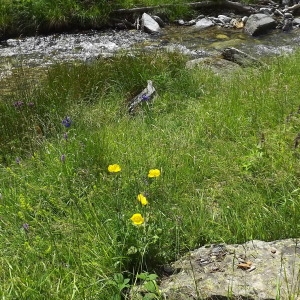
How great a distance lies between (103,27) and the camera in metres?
11.6

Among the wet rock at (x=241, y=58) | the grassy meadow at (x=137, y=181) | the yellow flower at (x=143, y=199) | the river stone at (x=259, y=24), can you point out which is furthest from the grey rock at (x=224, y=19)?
the yellow flower at (x=143, y=199)

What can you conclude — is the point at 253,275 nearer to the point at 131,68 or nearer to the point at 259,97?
the point at 259,97

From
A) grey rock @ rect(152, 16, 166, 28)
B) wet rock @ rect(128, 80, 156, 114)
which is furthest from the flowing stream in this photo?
wet rock @ rect(128, 80, 156, 114)

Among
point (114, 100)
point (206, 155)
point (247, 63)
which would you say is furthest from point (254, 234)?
point (247, 63)

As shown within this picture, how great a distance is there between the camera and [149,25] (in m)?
11.2

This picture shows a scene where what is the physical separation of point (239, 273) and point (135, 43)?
8689 millimetres

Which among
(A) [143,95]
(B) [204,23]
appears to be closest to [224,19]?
(B) [204,23]

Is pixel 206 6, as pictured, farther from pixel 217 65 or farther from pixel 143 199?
pixel 143 199

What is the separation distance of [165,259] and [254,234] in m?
0.64

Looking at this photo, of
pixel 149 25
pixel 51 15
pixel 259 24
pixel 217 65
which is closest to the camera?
pixel 217 65

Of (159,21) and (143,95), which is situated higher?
(143,95)

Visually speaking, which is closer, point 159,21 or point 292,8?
point 159,21

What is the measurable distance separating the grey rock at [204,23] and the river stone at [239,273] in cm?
992

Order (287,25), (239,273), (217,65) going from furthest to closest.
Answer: (287,25)
(217,65)
(239,273)
